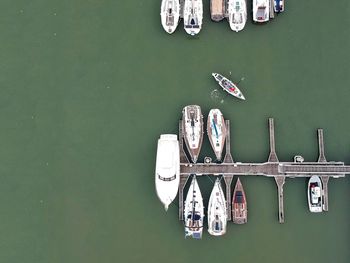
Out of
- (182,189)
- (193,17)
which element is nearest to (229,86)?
(193,17)

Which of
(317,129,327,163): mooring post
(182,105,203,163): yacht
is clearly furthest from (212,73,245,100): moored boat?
(317,129,327,163): mooring post

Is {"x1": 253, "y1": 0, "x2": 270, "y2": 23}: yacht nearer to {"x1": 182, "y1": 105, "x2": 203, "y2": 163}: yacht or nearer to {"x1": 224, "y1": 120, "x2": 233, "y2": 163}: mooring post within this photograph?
{"x1": 224, "y1": 120, "x2": 233, "y2": 163}: mooring post

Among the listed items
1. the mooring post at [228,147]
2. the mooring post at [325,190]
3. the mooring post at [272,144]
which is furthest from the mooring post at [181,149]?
the mooring post at [325,190]

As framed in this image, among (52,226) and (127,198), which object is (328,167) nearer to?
(127,198)

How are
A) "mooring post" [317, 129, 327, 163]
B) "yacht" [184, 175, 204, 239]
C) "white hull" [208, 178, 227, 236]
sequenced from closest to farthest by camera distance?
"yacht" [184, 175, 204, 239], "white hull" [208, 178, 227, 236], "mooring post" [317, 129, 327, 163]

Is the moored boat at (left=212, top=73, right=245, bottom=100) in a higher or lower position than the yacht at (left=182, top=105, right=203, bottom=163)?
higher

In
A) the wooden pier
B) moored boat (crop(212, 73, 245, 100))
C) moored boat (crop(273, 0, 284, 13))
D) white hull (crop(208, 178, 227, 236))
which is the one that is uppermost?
moored boat (crop(273, 0, 284, 13))

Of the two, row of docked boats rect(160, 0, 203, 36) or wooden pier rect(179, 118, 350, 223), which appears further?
row of docked boats rect(160, 0, 203, 36)
